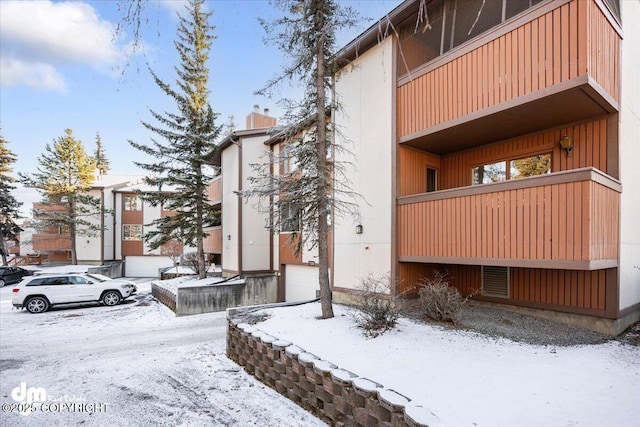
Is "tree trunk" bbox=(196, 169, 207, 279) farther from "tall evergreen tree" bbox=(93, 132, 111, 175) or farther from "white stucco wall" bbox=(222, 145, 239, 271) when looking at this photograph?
"tall evergreen tree" bbox=(93, 132, 111, 175)

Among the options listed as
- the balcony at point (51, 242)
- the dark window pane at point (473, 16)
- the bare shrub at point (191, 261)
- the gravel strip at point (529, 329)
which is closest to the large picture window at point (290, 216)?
the gravel strip at point (529, 329)

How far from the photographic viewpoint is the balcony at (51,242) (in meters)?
27.5

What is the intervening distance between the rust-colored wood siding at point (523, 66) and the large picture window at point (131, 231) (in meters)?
27.5

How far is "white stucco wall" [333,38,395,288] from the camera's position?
8406 mm

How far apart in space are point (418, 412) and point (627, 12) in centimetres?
913

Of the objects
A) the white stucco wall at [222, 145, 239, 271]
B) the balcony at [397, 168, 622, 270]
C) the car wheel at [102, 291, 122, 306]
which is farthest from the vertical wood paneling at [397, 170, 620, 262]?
the car wheel at [102, 291, 122, 306]

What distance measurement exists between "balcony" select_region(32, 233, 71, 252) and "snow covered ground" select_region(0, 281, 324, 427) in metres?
19.0

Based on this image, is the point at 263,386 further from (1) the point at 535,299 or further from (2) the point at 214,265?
(2) the point at 214,265

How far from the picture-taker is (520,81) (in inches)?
240

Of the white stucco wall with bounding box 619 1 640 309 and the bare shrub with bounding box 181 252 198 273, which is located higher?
the white stucco wall with bounding box 619 1 640 309

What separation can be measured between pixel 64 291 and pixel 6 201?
21684mm

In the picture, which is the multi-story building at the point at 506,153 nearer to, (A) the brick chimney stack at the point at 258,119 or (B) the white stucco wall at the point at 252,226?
(B) the white stucco wall at the point at 252,226

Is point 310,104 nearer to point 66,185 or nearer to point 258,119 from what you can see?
point 258,119

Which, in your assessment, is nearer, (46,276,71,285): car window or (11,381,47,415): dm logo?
(11,381,47,415): dm logo
